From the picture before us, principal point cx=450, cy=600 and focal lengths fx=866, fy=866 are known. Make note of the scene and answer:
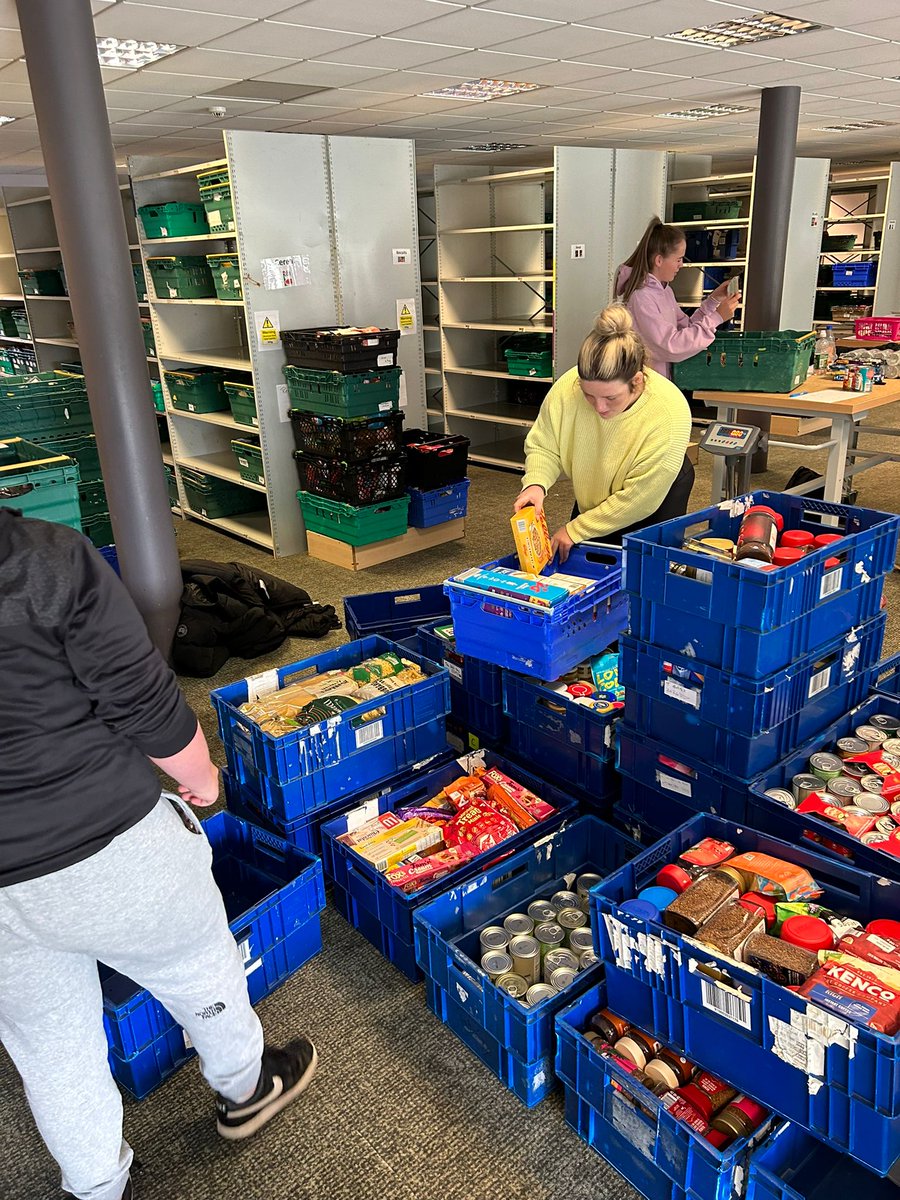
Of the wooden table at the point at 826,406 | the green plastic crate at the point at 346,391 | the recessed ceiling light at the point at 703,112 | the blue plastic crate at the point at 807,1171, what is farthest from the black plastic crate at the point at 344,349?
the blue plastic crate at the point at 807,1171

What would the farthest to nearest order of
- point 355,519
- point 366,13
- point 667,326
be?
point 355,519
point 667,326
point 366,13

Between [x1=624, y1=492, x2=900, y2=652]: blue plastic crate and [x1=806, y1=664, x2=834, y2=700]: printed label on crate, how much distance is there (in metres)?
0.11

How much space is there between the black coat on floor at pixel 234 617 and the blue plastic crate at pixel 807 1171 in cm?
324

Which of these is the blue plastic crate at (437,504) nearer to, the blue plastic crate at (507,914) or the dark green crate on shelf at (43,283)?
the blue plastic crate at (507,914)

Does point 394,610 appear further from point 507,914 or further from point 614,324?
point 507,914

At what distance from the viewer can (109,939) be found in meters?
1.47

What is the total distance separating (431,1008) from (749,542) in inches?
58.0

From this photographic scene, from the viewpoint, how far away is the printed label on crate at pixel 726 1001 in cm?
155

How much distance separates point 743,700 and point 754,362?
326cm

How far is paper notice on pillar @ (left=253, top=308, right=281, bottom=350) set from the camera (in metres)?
5.37

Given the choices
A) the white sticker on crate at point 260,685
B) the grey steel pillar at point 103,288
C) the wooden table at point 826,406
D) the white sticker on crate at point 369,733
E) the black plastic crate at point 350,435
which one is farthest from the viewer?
the black plastic crate at point 350,435

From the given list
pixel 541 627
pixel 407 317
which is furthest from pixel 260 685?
pixel 407 317

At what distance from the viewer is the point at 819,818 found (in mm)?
2076

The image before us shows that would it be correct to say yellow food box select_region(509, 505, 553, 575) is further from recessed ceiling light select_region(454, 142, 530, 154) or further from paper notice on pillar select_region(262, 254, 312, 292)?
recessed ceiling light select_region(454, 142, 530, 154)
